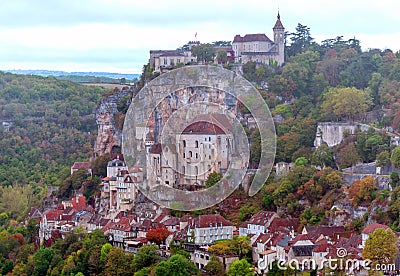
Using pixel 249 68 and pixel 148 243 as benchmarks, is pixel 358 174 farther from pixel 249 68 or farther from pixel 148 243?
pixel 249 68

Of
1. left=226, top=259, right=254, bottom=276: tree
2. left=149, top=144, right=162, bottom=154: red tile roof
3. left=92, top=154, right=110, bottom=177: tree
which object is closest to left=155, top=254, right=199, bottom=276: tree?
left=226, top=259, right=254, bottom=276: tree

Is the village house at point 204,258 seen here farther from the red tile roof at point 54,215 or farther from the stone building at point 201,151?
the red tile roof at point 54,215

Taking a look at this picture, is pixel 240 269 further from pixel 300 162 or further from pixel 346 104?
pixel 346 104

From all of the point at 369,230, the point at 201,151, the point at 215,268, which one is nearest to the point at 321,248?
the point at 369,230

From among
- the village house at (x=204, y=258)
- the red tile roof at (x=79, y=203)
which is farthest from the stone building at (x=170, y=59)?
the village house at (x=204, y=258)

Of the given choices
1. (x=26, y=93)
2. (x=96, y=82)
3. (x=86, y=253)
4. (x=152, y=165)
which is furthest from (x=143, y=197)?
(x=96, y=82)
